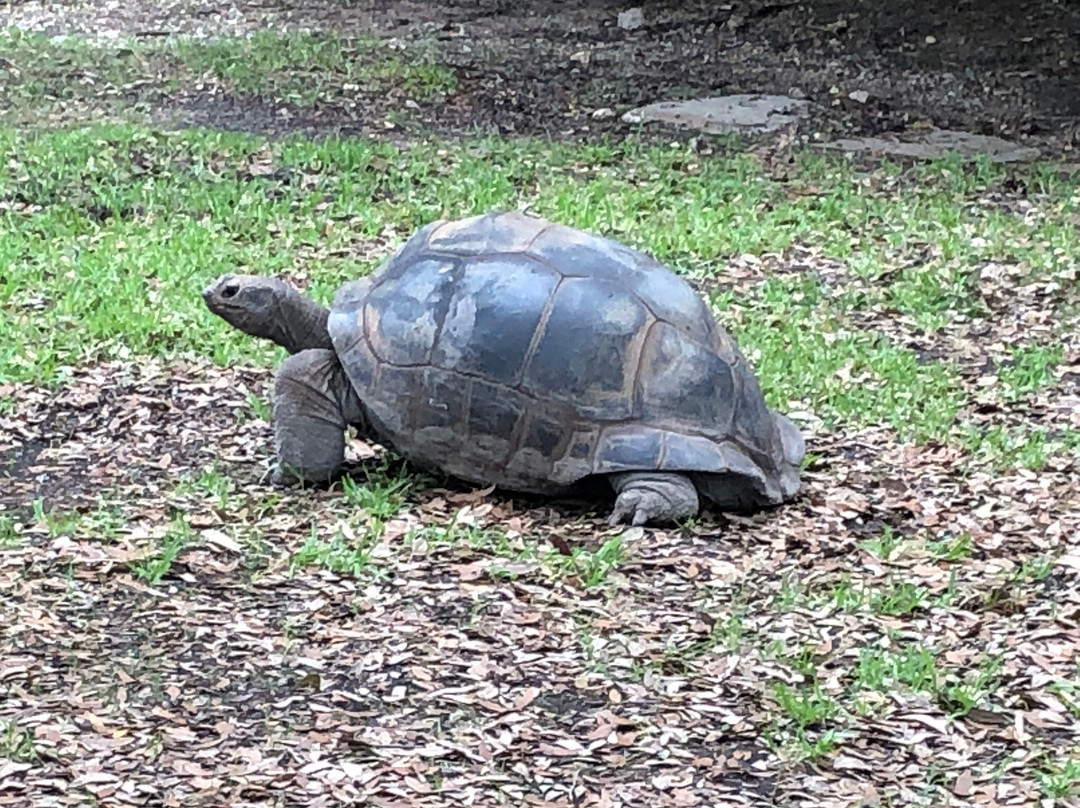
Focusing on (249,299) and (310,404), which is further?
(249,299)

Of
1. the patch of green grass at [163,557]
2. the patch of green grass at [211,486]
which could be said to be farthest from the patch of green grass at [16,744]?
the patch of green grass at [211,486]

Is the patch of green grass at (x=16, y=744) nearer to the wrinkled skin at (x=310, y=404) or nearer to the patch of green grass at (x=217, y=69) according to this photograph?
the wrinkled skin at (x=310, y=404)

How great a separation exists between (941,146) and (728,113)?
1.59 meters

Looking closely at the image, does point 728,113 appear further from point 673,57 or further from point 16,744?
point 16,744

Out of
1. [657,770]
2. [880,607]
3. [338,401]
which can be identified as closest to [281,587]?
[338,401]

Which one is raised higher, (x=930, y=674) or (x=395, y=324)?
(x=395, y=324)

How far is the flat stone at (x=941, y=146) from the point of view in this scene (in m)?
10.1

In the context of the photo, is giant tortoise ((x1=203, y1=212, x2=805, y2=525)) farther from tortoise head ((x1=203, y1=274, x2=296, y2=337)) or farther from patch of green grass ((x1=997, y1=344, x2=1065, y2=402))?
patch of green grass ((x1=997, y1=344, x2=1065, y2=402))

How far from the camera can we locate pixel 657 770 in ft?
11.8

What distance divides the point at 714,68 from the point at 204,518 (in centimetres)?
871

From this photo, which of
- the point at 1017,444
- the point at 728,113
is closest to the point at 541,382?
the point at 1017,444

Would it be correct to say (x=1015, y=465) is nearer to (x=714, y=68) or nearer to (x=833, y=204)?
(x=833, y=204)

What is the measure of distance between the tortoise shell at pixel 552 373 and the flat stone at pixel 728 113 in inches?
233

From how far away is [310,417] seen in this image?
5.21 meters
